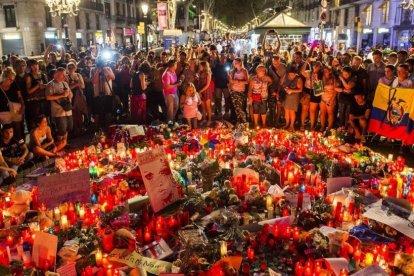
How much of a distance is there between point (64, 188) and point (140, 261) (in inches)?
63.7

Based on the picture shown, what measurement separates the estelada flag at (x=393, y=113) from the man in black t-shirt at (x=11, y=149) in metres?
7.16

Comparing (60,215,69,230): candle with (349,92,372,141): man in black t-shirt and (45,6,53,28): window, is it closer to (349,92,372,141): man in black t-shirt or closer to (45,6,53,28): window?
(349,92,372,141): man in black t-shirt

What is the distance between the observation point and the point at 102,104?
34.6 feet

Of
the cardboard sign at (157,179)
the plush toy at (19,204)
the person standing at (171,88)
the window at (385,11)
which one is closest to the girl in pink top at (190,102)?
the person standing at (171,88)

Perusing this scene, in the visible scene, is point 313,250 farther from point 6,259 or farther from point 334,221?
point 6,259

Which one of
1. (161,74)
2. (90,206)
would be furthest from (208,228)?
(161,74)

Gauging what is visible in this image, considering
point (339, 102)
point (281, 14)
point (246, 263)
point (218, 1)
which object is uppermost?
point (218, 1)

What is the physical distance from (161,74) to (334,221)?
22.7ft

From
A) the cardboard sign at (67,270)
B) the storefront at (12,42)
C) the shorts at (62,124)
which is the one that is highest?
the storefront at (12,42)

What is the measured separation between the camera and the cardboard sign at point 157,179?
520 centimetres

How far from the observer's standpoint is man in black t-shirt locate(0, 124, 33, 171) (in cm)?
737

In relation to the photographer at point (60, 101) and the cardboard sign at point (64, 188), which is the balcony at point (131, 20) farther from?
the cardboard sign at point (64, 188)

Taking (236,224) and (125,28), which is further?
(125,28)

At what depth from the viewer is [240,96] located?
404 inches
